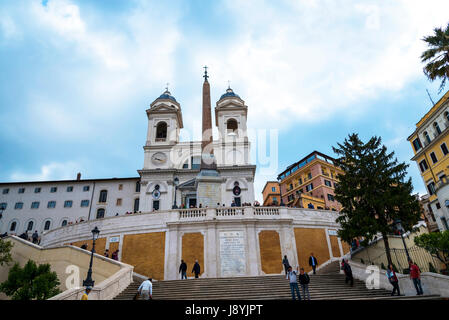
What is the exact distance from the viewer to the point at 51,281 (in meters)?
13.6

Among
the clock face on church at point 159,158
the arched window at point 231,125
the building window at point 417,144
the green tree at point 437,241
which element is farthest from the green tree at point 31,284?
the building window at point 417,144

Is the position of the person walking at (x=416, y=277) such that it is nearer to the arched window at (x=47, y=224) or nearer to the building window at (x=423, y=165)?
the building window at (x=423, y=165)

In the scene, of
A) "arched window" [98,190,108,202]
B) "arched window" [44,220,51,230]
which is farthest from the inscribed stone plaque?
"arched window" [44,220,51,230]

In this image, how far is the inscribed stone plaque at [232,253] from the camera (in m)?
18.7

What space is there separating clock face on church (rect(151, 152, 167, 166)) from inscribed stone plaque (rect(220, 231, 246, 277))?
79.6 feet

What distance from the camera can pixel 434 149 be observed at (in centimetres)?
3231

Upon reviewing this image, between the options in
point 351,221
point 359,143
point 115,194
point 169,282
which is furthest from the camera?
point 115,194

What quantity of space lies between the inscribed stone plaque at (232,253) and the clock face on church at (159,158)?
24274 millimetres

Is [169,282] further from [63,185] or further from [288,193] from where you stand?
[288,193]

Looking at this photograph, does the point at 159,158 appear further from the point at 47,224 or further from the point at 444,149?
the point at 444,149

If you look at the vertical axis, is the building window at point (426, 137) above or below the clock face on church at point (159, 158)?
below

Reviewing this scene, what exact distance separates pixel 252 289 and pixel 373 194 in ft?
28.2
